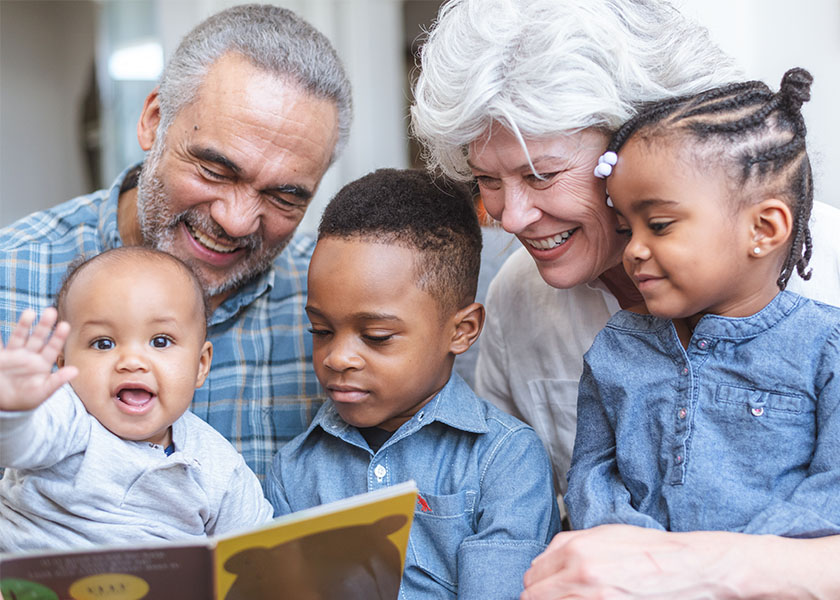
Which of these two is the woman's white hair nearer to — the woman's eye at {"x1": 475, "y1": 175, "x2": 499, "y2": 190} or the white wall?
the woman's eye at {"x1": 475, "y1": 175, "x2": 499, "y2": 190}

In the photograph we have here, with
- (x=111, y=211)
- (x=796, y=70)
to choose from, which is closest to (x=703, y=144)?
(x=796, y=70)

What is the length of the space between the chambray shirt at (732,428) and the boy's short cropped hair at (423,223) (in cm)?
43

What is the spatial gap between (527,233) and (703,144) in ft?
1.35

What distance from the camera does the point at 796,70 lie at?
145 cm

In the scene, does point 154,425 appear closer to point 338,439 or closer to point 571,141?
point 338,439

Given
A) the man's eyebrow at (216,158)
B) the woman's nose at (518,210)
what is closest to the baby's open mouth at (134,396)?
the man's eyebrow at (216,158)

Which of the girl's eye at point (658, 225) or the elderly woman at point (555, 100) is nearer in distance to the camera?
the girl's eye at point (658, 225)

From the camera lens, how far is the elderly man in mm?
1965

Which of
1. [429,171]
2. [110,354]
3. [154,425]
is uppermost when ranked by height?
[429,171]

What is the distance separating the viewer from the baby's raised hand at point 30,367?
1234 mm

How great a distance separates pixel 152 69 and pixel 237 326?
8.53 feet

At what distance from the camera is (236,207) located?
197cm

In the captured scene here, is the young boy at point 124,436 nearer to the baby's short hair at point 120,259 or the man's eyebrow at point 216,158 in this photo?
the baby's short hair at point 120,259

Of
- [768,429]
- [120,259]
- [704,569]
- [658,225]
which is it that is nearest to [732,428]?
[768,429]
